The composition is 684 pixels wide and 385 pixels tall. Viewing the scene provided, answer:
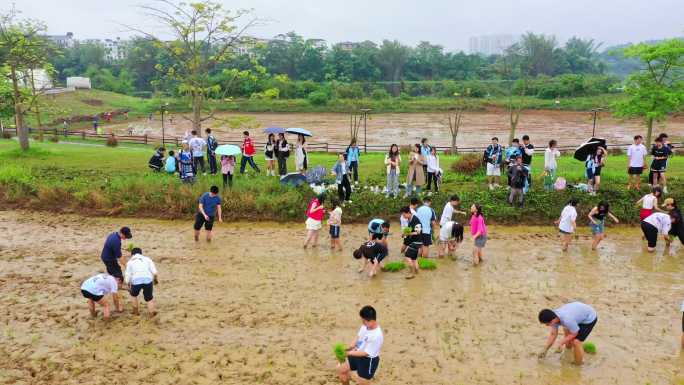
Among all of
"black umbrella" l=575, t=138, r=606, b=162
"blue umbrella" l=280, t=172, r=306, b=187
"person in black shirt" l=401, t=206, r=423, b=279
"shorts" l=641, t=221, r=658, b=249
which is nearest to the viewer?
"person in black shirt" l=401, t=206, r=423, b=279

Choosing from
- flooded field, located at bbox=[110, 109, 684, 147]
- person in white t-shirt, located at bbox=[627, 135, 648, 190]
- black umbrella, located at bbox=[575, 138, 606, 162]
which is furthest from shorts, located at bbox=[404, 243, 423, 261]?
flooded field, located at bbox=[110, 109, 684, 147]

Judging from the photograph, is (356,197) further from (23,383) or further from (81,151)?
(81,151)

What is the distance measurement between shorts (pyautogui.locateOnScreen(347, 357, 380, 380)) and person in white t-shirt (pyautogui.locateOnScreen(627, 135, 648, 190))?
12028 mm

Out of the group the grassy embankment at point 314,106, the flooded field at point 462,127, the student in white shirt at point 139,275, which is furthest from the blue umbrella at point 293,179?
the grassy embankment at point 314,106

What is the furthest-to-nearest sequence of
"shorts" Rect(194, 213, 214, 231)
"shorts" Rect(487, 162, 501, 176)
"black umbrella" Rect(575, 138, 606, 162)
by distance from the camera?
1. "shorts" Rect(487, 162, 501, 176)
2. "black umbrella" Rect(575, 138, 606, 162)
3. "shorts" Rect(194, 213, 214, 231)

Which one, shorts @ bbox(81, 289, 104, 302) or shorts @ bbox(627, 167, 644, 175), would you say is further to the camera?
shorts @ bbox(627, 167, 644, 175)

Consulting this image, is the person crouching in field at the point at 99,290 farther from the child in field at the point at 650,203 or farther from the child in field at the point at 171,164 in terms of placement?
the child in field at the point at 650,203

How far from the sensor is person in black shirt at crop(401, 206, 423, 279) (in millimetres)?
11672

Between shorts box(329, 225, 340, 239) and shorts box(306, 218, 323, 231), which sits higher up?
shorts box(306, 218, 323, 231)

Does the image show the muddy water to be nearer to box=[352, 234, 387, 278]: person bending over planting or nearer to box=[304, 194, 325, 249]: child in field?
box=[352, 234, 387, 278]: person bending over planting

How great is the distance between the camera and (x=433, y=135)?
41.0m

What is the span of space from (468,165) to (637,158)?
4943mm

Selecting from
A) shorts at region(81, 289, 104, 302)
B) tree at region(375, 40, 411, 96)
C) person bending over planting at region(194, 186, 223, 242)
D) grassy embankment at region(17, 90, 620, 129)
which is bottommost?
shorts at region(81, 289, 104, 302)

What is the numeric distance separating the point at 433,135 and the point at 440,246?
28766 mm
